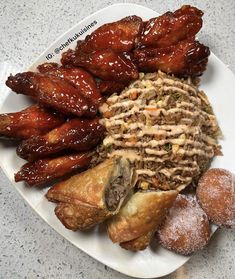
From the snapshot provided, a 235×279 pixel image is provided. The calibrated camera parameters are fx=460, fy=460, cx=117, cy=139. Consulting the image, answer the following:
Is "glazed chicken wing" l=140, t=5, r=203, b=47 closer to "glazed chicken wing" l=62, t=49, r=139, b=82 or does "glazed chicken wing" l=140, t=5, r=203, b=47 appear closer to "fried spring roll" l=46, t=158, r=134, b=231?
"glazed chicken wing" l=62, t=49, r=139, b=82

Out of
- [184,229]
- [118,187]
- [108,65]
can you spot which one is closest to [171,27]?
[108,65]

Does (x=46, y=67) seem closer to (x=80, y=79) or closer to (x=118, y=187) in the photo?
(x=80, y=79)

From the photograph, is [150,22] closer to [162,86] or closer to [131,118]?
[162,86]

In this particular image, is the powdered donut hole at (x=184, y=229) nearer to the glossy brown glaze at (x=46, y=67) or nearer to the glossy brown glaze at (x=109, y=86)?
the glossy brown glaze at (x=109, y=86)

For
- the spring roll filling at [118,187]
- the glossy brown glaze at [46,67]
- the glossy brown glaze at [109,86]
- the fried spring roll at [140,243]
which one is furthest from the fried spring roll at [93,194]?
the glossy brown glaze at [46,67]

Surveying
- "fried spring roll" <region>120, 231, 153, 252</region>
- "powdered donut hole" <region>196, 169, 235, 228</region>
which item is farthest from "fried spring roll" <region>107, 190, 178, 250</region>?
"powdered donut hole" <region>196, 169, 235, 228</region>
